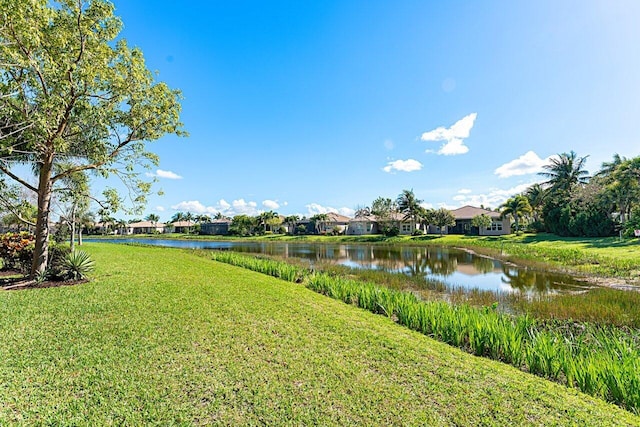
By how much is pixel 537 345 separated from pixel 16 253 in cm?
1704

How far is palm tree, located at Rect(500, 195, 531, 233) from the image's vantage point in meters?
44.4

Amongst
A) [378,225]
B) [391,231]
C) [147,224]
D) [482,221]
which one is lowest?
[391,231]

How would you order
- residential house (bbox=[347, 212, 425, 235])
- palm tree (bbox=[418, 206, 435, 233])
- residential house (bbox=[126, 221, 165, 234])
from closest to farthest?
palm tree (bbox=[418, 206, 435, 233]), residential house (bbox=[347, 212, 425, 235]), residential house (bbox=[126, 221, 165, 234])

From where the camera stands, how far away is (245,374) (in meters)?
4.58

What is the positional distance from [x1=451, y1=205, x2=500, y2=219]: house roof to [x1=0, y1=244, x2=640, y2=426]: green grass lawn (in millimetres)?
51094

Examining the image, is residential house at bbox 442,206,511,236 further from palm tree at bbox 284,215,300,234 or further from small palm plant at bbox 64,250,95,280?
small palm plant at bbox 64,250,95,280

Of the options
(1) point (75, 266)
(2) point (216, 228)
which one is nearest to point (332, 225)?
(2) point (216, 228)

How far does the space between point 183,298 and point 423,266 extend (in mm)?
17054

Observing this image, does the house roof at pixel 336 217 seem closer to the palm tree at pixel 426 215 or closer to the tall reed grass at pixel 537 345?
the palm tree at pixel 426 215

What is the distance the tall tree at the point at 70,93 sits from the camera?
7.63m

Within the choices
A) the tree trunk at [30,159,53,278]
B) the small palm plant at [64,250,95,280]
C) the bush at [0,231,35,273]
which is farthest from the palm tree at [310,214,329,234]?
the tree trunk at [30,159,53,278]

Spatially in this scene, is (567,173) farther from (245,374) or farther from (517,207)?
(245,374)

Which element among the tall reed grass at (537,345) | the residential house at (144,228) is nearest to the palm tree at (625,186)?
the tall reed grass at (537,345)

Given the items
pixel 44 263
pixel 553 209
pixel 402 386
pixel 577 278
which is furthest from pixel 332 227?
pixel 402 386
